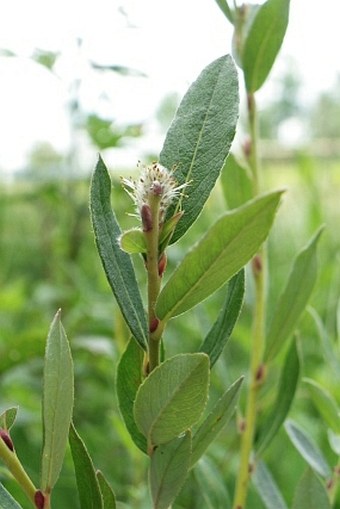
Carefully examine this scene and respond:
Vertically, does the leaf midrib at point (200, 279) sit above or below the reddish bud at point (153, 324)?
above

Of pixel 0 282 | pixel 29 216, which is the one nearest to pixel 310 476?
pixel 0 282

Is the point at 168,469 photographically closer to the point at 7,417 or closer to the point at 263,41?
the point at 7,417

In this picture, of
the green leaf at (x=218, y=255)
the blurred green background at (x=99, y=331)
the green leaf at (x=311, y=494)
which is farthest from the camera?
the blurred green background at (x=99, y=331)

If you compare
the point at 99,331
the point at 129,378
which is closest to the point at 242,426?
the point at 129,378

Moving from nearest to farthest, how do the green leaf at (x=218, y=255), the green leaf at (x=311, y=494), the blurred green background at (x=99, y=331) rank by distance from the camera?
the green leaf at (x=218, y=255) < the green leaf at (x=311, y=494) < the blurred green background at (x=99, y=331)

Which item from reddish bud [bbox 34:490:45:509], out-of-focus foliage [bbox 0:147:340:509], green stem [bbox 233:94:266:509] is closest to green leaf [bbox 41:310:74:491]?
reddish bud [bbox 34:490:45:509]

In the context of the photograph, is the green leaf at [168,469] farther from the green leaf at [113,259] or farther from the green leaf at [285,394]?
the green leaf at [285,394]

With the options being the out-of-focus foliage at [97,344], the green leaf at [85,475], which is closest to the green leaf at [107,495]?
the green leaf at [85,475]
